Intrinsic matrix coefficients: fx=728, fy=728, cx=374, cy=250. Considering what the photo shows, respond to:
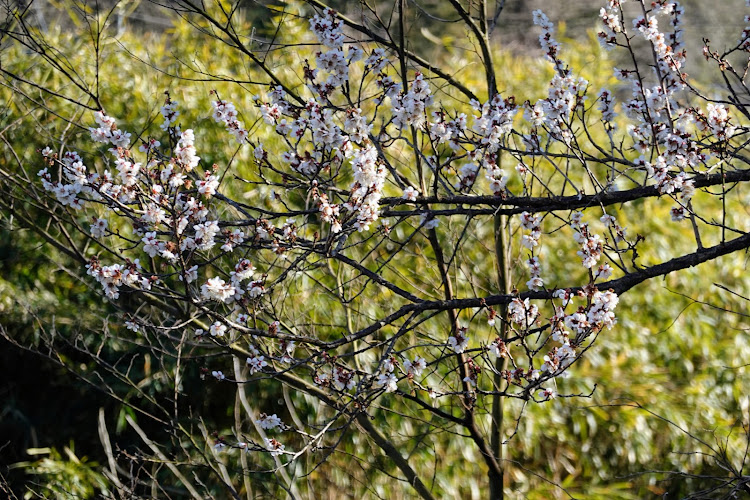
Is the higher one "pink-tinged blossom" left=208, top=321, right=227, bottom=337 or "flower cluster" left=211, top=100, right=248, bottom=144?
"flower cluster" left=211, top=100, right=248, bottom=144

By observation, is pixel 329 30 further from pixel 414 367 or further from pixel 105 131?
pixel 414 367

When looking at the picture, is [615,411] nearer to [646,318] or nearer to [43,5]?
[646,318]

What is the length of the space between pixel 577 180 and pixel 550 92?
2462 millimetres

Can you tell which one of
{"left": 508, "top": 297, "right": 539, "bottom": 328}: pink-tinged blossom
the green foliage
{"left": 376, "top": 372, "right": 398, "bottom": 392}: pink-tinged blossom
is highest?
{"left": 508, "top": 297, "right": 539, "bottom": 328}: pink-tinged blossom

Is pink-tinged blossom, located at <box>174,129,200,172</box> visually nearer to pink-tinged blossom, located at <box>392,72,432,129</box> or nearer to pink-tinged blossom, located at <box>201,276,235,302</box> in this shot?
pink-tinged blossom, located at <box>201,276,235,302</box>

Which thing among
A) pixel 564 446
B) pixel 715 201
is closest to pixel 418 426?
pixel 564 446

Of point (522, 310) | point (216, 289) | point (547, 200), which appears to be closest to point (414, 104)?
point (547, 200)

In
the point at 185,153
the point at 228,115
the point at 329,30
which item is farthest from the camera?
the point at 228,115

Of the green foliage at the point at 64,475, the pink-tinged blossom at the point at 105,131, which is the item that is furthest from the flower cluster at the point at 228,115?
the green foliage at the point at 64,475

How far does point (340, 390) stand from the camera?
7.02ft

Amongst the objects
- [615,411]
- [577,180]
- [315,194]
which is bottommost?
[615,411]

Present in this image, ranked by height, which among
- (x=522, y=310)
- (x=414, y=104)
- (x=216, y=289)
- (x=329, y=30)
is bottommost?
(x=216, y=289)

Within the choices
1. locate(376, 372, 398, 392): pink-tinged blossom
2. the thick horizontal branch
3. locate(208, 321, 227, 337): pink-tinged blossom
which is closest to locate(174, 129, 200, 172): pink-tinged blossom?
locate(208, 321, 227, 337): pink-tinged blossom

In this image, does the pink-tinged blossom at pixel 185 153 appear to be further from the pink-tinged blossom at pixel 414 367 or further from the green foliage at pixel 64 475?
the green foliage at pixel 64 475
